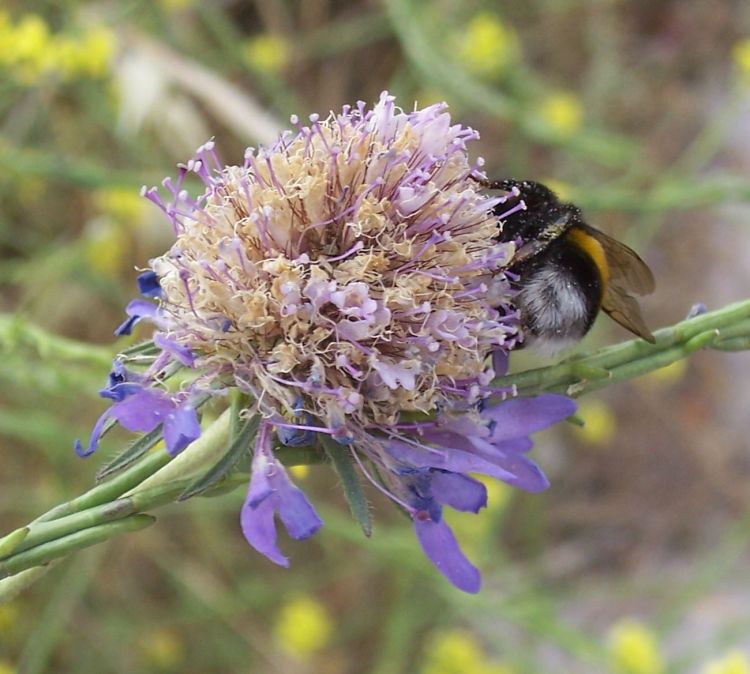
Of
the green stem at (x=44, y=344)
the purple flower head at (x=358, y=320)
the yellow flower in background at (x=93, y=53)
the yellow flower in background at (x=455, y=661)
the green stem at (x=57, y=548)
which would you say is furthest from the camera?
the yellow flower in background at (x=455, y=661)

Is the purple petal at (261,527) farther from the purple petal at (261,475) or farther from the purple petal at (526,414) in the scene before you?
the purple petal at (526,414)

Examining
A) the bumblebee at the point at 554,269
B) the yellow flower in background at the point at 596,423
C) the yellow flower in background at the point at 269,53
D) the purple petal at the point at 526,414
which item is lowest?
the purple petal at the point at 526,414

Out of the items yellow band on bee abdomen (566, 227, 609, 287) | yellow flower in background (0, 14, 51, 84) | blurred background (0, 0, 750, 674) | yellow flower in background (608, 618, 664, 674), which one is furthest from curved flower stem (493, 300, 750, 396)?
yellow flower in background (0, 14, 51, 84)

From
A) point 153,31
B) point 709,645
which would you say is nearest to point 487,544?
point 709,645

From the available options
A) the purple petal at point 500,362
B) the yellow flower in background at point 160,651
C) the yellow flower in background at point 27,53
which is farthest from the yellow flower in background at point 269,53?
the purple petal at point 500,362

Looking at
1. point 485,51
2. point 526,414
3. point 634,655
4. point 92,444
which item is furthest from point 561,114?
point 92,444
